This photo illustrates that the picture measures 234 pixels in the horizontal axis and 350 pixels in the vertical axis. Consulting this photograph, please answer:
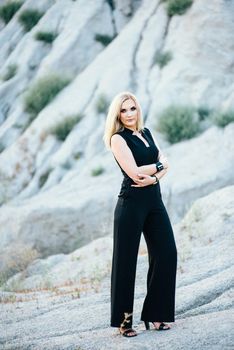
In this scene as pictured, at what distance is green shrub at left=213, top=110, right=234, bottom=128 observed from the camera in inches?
556

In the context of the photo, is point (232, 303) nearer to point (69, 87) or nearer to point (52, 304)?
point (52, 304)

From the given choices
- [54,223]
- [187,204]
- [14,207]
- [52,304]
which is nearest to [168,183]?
[187,204]

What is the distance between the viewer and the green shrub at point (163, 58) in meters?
17.3

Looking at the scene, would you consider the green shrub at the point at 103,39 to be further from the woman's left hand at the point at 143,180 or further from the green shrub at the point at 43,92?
the woman's left hand at the point at 143,180

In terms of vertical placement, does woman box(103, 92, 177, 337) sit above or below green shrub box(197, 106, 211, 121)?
above

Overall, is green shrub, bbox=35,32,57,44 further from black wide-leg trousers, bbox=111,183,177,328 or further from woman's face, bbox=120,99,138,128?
Answer: black wide-leg trousers, bbox=111,183,177,328

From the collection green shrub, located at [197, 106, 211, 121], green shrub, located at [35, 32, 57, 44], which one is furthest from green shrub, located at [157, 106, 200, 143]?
green shrub, located at [35, 32, 57, 44]

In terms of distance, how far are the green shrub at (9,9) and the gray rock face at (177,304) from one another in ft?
52.7

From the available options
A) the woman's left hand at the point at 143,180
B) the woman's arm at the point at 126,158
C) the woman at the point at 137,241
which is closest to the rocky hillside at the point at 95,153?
the woman at the point at 137,241

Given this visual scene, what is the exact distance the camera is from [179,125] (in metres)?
14.6

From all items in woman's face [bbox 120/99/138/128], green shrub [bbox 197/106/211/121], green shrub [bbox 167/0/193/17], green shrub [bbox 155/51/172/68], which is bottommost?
green shrub [bbox 197/106/211/121]

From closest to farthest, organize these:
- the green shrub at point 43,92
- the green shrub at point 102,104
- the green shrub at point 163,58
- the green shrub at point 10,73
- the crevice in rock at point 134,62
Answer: the green shrub at point 102,104, the green shrub at point 163,58, the crevice in rock at point 134,62, the green shrub at point 43,92, the green shrub at point 10,73

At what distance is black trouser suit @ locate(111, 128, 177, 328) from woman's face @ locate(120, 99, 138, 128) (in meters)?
0.18

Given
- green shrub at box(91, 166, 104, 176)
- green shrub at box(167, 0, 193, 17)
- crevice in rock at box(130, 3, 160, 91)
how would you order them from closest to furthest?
green shrub at box(91, 166, 104, 176) → crevice in rock at box(130, 3, 160, 91) → green shrub at box(167, 0, 193, 17)
